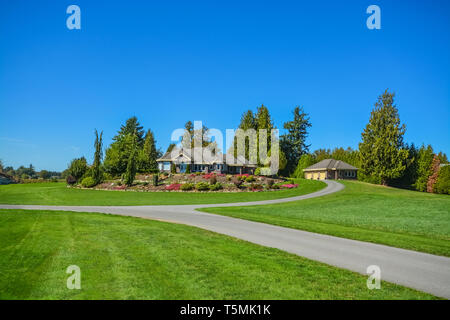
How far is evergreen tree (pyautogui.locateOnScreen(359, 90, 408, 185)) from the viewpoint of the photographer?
43438 millimetres

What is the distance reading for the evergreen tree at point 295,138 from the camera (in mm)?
69938

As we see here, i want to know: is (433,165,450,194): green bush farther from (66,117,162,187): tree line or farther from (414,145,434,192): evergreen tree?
(66,117,162,187): tree line

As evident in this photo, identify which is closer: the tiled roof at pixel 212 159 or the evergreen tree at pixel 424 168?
the evergreen tree at pixel 424 168

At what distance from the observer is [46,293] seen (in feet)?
14.8

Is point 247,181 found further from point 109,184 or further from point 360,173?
point 360,173

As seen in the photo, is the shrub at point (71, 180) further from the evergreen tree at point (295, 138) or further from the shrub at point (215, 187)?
the evergreen tree at point (295, 138)

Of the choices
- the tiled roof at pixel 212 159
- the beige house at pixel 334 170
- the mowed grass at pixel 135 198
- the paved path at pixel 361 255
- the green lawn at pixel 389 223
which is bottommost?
the mowed grass at pixel 135 198

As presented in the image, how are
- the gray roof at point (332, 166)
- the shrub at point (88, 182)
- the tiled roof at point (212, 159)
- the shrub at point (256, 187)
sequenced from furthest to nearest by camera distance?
the gray roof at point (332, 166) < the tiled roof at point (212, 159) < the shrub at point (88, 182) < the shrub at point (256, 187)

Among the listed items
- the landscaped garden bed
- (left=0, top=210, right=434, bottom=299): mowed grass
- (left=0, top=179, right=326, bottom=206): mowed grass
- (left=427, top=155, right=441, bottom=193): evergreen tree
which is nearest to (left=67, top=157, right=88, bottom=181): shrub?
the landscaped garden bed

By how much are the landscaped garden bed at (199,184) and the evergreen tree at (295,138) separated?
1170 inches

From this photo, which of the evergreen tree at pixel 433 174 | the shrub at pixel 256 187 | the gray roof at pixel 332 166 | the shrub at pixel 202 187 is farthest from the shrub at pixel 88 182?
the evergreen tree at pixel 433 174

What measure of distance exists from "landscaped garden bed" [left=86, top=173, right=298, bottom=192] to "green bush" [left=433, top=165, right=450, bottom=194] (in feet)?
64.6
